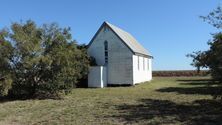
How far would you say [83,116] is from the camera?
1614cm

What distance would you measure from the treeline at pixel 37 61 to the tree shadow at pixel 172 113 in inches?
285

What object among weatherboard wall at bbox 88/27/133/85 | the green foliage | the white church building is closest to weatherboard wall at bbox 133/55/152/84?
the white church building

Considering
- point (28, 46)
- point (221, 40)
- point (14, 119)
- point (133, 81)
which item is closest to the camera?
point (14, 119)

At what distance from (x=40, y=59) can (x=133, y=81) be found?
15.5 meters

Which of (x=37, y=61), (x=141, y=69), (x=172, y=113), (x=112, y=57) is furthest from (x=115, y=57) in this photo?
(x=172, y=113)

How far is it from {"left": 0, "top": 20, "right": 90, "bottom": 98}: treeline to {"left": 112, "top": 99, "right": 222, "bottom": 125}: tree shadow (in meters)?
7.24

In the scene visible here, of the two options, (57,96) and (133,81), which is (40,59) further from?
(133,81)

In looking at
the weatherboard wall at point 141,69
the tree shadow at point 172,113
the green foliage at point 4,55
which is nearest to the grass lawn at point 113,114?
the tree shadow at point 172,113

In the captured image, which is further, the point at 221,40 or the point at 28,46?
the point at 28,46

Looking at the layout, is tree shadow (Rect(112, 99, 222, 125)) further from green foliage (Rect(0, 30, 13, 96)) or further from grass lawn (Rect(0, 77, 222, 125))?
green foliage (Rect(0, 30, 13, 96))

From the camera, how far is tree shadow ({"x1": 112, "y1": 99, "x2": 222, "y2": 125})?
1459 centimetres

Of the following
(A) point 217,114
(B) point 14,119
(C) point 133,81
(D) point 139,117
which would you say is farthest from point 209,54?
(C) point 133,81

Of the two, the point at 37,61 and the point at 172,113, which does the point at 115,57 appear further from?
the point at 172,113

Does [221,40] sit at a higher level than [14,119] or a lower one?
higher
